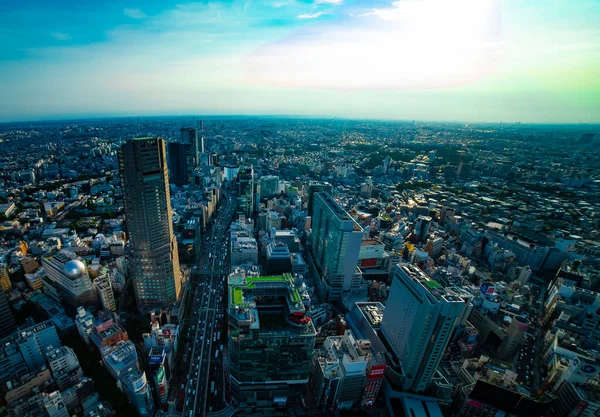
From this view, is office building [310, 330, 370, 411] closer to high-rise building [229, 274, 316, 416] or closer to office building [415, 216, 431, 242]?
high-rise building [229, 274, 316, 416]

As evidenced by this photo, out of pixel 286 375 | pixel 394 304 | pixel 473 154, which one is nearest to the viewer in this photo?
pixel 286 375

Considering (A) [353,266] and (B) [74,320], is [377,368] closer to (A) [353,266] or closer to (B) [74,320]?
(A) [353,266]

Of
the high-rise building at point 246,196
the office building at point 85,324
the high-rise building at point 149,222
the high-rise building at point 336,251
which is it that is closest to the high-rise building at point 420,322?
the high-rise building at point 336,251

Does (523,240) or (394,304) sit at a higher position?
(394,304)

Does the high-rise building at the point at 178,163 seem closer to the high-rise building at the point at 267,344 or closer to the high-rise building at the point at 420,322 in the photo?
the high-rise building at the point at 267,344

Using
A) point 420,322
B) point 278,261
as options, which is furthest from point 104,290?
point 420,322

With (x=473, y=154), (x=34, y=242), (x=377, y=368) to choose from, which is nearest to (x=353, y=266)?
(x=377, y=368)

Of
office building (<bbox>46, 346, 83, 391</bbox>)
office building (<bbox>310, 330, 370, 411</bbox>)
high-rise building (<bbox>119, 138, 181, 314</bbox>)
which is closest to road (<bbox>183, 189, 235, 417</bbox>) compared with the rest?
high-rise building (<bbox>119, 138, 181, 314</bbox>)

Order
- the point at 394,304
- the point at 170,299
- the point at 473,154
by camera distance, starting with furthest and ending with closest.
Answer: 1. the point at 473,154
2. the point at 170,299
3. the point at 394,304
